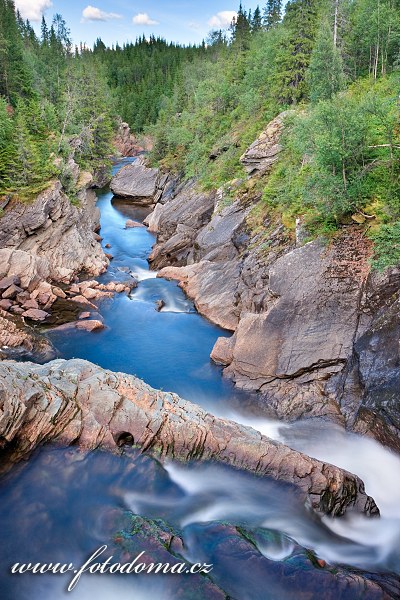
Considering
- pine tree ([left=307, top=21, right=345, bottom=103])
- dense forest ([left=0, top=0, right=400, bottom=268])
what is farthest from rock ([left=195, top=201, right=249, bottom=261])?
pine tree ([left=307, top=21, right=345, bottom=103])

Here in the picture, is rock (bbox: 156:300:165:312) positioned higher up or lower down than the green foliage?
lower down

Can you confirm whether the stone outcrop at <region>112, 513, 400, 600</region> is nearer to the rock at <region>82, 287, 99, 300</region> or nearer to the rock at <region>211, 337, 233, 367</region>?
the rock at <region>211, 337, 233, 367</region>

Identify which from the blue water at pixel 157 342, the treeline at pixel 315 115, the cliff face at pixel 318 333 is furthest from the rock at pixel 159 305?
the treeline at pixel 315 115

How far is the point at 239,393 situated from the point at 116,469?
304 inches

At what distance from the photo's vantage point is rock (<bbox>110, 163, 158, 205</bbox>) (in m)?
52.9

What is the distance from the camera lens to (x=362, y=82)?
105 ft

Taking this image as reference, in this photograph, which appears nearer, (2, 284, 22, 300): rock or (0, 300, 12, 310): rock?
(0, 300, 12, 310): rock

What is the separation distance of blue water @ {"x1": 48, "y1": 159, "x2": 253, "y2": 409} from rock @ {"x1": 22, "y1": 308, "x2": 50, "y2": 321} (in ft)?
5.26

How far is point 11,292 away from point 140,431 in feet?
52.2

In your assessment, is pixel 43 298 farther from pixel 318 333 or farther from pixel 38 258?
pixel 318 333

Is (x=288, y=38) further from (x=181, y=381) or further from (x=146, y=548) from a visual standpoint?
(x=146, y=548)

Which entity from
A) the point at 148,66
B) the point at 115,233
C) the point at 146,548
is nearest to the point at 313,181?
the point at 146,548

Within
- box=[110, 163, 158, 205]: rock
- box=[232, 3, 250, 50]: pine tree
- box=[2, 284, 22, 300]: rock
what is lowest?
box=[2, 284, 22, 300]: rock

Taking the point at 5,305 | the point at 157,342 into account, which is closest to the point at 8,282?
the point at 5,305
